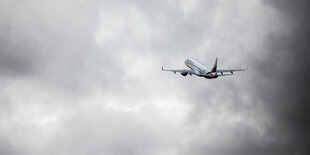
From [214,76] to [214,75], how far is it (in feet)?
1.80

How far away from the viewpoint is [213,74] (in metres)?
200

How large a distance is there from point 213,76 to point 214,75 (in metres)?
0.75

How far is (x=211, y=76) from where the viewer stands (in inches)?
7844

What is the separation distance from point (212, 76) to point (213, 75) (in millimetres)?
756

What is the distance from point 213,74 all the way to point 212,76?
4.80ft

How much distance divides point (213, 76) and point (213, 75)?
656 mm

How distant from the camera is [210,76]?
199750 millimetres

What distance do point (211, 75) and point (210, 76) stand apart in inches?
30.9

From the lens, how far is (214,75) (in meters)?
198

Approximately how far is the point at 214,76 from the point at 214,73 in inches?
90.8

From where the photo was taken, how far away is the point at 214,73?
200m

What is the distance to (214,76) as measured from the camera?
650 feet

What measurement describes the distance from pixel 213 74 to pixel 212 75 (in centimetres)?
78

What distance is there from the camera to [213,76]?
198 m
